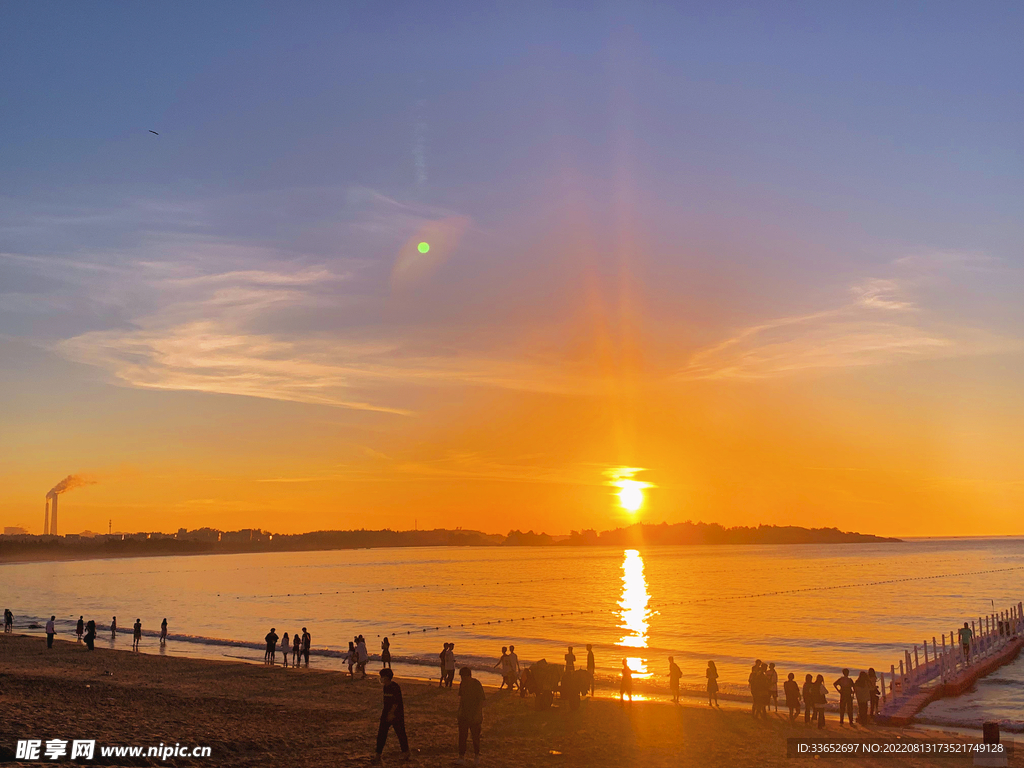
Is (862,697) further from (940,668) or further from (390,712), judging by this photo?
(390,712)

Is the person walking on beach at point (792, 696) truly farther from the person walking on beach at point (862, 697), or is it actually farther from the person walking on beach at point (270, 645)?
the person walking on beach at point (270, 645)

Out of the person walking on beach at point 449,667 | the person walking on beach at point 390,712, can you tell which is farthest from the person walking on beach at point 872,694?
the person walking on beach at point 390,712

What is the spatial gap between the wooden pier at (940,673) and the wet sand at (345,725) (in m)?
4.83

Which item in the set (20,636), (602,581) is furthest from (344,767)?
(602,581)

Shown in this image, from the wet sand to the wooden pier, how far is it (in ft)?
15.8

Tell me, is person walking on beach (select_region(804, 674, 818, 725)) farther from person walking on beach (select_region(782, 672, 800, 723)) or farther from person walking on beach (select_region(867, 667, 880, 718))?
person walking on beach (select_region(867, 667, 880, 718))

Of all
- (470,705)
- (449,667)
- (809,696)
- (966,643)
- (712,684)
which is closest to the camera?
(470,705)

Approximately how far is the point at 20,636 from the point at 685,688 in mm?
40388

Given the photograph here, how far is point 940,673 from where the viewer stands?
3544cm

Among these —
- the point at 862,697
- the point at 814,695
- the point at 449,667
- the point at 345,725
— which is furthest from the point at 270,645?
the point at 862,697

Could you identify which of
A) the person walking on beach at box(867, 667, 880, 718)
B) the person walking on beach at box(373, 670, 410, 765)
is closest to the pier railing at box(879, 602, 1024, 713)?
the person walking on beach at box(867, 667, 880, 718)

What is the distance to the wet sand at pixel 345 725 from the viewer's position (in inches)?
669

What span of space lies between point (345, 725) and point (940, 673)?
27.7 metres

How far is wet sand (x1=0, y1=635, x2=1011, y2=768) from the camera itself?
17.0 metres
